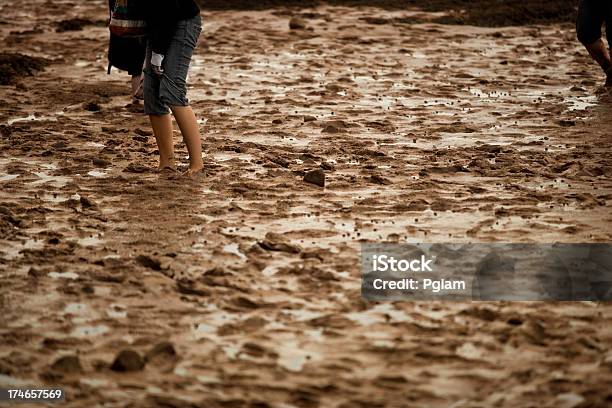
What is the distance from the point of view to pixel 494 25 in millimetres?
14008

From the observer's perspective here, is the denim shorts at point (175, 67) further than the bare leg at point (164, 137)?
No

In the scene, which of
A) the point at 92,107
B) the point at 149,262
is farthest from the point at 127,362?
the point at 92,107

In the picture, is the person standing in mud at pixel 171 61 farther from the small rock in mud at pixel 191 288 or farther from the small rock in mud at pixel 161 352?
the small rock in mud at pixel 161 352

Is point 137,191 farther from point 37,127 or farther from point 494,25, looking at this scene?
point 494,25

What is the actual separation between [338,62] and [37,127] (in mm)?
3746

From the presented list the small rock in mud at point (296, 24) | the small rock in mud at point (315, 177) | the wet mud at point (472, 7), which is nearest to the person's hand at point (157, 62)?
the small rock in mud at point (315, 177)

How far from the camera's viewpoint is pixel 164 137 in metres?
7.10

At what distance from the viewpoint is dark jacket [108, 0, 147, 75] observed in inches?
333

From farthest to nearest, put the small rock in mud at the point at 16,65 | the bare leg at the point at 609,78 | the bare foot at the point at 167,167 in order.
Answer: the small rock in mud at the point at 16,65
the bare leg at the point at 609,78
the bare foot at the point at 167,167

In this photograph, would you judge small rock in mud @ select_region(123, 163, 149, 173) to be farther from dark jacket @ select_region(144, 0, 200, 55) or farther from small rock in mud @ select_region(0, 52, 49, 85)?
small rock in mud @ select_region(0, 52, 49, 85)

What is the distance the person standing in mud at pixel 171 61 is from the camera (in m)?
6.65

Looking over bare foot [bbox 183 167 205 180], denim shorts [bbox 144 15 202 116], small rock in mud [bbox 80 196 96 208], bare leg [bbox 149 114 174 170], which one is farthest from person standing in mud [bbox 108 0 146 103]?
small rock in mud [bbox 80 196 96 208]

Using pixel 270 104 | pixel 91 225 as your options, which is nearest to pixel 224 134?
pixel 270 104

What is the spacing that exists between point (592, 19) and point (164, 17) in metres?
4.28
